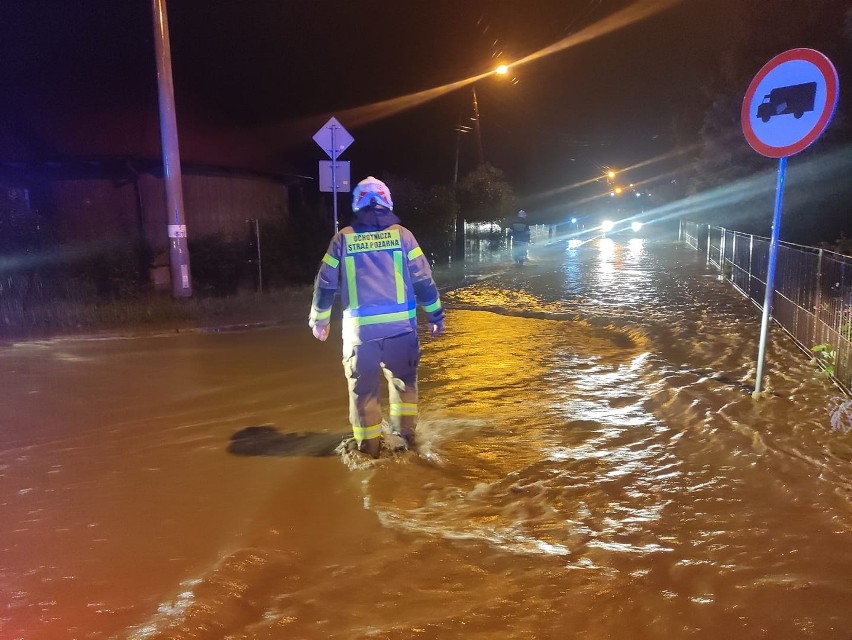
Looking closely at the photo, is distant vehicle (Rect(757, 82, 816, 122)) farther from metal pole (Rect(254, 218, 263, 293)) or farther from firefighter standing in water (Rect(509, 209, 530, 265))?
firefighter standing in water (Rect(509, 209, 530, 265))

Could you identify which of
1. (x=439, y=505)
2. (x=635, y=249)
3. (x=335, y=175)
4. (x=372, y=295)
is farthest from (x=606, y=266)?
(x=439, y=505)

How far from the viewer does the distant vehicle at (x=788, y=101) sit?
5.73 m

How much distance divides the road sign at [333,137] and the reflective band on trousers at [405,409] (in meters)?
7.79

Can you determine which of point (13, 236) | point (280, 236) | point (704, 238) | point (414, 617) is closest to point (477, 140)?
point (704, 238)

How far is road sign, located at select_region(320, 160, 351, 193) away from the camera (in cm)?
1225

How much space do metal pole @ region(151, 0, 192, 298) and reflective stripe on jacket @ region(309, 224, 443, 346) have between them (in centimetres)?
808

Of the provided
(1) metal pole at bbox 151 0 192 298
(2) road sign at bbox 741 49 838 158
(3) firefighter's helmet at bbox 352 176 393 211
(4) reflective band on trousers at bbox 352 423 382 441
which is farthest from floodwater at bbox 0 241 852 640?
(1) metal pole at bbox 151 0 192 298

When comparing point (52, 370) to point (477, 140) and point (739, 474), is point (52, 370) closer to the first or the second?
point (739, 474)

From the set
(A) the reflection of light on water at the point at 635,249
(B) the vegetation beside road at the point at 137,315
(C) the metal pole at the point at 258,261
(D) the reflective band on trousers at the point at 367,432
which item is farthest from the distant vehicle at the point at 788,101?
(A) the reflection of light on water at the point at 635,249

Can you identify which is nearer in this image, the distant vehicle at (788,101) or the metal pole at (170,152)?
the distant vehicle at (788,101)

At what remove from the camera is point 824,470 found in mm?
4797

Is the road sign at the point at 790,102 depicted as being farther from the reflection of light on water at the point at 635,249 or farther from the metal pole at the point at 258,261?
the reflection of light on water at the point at 635,249

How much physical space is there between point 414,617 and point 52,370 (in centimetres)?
671

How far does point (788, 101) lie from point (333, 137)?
25.7 ft
